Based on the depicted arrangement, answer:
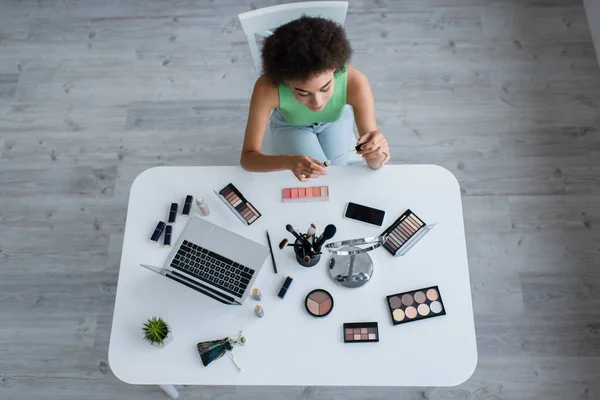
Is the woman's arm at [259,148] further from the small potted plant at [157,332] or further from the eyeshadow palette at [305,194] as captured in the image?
the small potted plant at [157,332]

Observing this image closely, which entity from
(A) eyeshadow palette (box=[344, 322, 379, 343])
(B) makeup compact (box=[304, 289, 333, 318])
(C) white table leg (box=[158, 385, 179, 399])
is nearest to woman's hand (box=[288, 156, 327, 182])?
(B) makeup compact (box=[304, 289, 333, 318])

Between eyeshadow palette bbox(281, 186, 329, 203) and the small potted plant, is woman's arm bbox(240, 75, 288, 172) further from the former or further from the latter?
the small potted plant

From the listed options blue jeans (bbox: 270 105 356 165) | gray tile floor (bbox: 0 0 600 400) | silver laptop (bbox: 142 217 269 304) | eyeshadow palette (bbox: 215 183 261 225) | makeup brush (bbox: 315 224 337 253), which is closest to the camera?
makeup brush (bbox: 315 224 337 253)

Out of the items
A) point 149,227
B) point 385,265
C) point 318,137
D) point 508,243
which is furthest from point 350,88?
point 508,243

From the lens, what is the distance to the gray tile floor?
2178mm

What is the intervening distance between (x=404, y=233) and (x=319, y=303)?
13.3 inches

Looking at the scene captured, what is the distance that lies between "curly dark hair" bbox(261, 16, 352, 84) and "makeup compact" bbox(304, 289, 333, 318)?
624 millimetres

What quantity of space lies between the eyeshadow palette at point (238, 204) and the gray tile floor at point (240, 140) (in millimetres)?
891

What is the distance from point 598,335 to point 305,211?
147 cm

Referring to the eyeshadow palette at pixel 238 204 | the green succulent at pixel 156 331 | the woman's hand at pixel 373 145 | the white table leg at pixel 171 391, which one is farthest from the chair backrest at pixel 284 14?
the white table leg at pixel 171 391

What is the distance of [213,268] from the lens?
1517 millimetres

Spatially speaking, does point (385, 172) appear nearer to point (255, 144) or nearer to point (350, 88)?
point (350, 88)

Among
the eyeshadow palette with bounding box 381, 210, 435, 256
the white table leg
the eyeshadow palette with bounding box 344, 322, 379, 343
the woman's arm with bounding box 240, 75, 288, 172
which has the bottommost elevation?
the white table leg

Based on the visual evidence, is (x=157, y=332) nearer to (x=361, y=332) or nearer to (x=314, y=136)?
(x=361, y=332)
